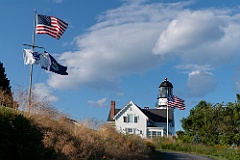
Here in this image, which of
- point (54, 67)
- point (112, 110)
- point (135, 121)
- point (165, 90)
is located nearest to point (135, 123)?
point (135, 121)

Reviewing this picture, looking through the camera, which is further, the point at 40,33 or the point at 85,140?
the point at 40,33

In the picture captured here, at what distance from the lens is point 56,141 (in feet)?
49.6

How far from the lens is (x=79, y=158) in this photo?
49.3ft

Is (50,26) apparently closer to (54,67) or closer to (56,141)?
(54,67)

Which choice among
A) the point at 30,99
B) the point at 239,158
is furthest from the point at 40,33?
the point at 239,158

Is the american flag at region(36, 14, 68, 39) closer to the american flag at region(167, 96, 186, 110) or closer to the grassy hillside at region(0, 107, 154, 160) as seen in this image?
the grassy hillside at region(0, 107, 154, 160)

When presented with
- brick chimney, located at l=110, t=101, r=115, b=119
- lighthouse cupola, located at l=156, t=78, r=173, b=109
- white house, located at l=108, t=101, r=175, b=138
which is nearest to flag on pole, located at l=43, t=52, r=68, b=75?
white house, located at l=108, t=101, r=175, b=138

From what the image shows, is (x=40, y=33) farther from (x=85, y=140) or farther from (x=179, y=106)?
(x=179, y=106)

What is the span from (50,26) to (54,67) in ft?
7.38

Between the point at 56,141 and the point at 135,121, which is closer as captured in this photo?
the point at 56,141

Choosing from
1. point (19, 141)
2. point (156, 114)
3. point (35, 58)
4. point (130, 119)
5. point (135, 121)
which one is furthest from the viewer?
point (156, 114)

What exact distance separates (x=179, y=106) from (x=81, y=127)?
34354mm

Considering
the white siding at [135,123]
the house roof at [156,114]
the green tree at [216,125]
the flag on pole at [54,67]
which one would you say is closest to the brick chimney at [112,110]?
the house roof at [156,114]

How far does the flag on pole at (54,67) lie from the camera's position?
21609 millimetres
